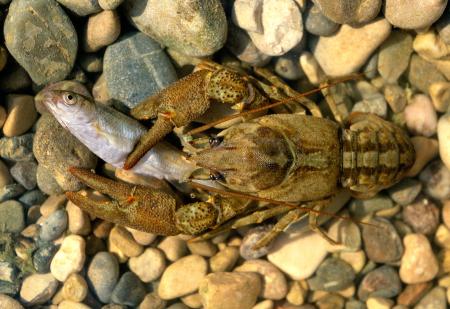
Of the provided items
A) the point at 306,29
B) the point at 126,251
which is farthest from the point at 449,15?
the point at 126,251

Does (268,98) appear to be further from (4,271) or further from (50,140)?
(4,271)

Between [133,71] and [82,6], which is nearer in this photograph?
[82,6]

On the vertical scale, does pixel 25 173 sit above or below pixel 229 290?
above

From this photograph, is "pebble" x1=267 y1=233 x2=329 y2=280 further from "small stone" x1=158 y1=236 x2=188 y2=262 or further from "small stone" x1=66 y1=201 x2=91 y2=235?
"small stone" x1=66 y1=201 x2=91 y2=235

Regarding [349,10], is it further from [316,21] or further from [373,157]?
[373,157]

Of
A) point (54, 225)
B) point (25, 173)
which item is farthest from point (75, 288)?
point (25, 173)

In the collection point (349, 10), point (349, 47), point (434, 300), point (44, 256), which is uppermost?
point (349, 10)
